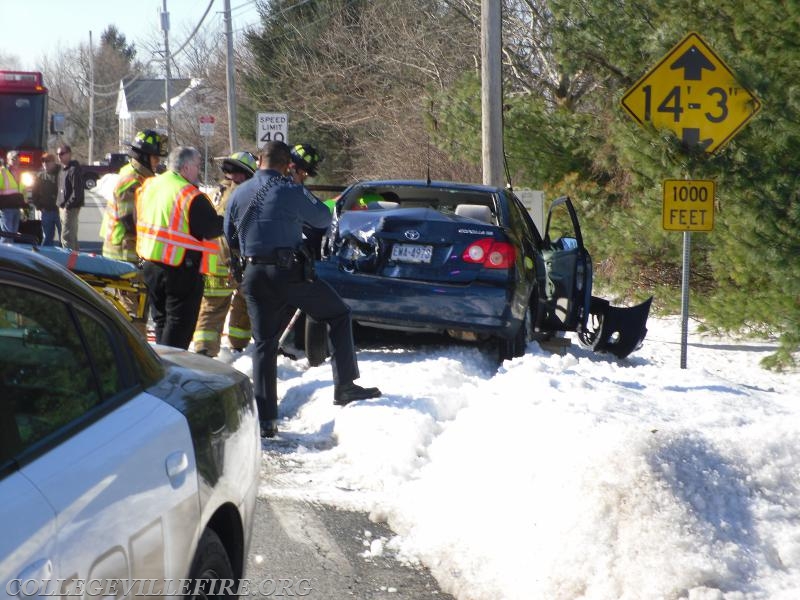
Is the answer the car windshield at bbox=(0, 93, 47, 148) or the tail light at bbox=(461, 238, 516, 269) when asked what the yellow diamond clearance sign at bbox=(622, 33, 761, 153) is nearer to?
the tail light at bbox=(461, 238, 516, 269)

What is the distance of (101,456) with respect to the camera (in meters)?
2.79

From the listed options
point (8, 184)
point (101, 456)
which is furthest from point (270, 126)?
point (101, 456)

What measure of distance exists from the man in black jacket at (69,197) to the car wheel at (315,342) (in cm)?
1199

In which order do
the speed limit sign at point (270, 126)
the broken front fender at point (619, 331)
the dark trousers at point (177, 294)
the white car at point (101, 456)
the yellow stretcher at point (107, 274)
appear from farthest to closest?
the speed limit sign at point (270, 126)
the broken front fender at point (619, 331)
the dark trousers at point (177, 294)
the yellow stretcher at point (107, 274)
the white car at point (101, 456)

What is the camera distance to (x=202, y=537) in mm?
3314

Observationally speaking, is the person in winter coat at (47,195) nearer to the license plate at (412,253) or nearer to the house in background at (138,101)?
the license plate at (412,253)

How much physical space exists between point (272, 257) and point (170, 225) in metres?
1.12

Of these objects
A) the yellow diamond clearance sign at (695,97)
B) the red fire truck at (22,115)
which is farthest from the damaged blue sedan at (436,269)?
the red fire truck at (22,115)

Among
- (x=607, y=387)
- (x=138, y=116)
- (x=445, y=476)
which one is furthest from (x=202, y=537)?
(x=138, y=116)

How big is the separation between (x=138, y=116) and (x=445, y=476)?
9170 centimetres

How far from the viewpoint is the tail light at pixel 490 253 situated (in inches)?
362

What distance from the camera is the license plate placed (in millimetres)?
9273

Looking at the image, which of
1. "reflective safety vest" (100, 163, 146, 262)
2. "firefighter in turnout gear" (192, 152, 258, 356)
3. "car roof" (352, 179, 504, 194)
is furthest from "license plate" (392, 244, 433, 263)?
"reflective safety vest" (100, 163, 146, 262)

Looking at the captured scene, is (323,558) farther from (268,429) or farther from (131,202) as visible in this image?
(131,202)
